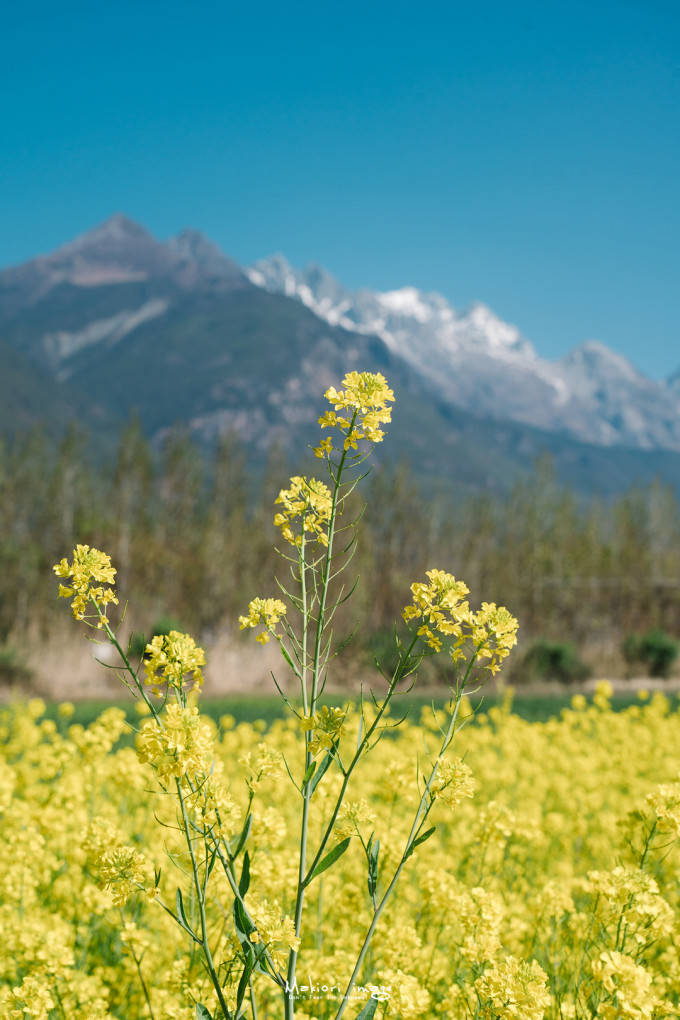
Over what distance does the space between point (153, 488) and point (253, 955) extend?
22.2m

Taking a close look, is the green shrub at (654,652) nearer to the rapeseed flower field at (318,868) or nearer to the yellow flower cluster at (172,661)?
the rapeseed flower field at (318,868)

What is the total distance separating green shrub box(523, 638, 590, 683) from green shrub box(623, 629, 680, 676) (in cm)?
271

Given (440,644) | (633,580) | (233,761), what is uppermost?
(633,580)

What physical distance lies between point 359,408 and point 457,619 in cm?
64

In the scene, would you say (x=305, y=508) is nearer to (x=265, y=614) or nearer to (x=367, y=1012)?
(x=265, y=614)

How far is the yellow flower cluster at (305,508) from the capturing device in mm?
2102

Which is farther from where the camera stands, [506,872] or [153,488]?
[153,488]

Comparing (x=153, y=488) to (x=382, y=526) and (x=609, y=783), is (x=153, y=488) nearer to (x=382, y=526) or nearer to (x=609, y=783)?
(x=382, y=526)

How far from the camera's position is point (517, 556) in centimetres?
2778

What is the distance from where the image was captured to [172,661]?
1.86 meters

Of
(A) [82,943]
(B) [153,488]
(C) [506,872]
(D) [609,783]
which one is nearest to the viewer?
(A) [82,943]

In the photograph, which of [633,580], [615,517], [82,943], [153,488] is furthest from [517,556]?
[82,943]

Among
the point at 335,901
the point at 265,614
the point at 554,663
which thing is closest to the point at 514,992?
the point at 265,614

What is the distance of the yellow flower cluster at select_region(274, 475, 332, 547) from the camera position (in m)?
2.10
